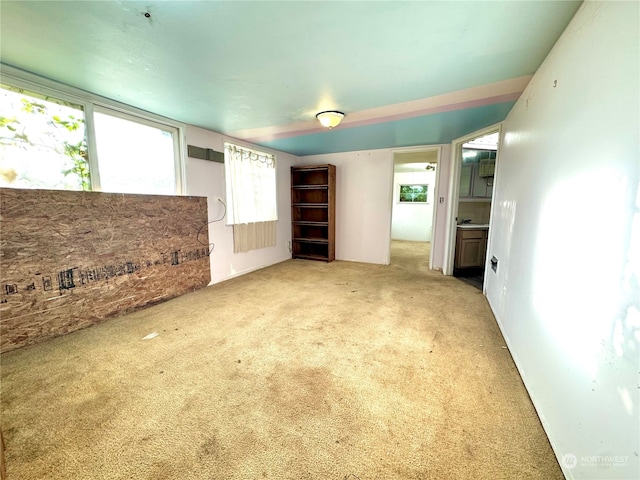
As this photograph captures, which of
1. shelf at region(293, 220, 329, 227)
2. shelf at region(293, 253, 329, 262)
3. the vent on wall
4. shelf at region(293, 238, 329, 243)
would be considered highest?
the vent on wall

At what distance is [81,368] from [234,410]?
128cm

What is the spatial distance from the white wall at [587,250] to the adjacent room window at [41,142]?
370cm

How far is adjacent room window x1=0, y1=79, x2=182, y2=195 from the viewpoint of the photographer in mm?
1974

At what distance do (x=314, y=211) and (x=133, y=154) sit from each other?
3.27m

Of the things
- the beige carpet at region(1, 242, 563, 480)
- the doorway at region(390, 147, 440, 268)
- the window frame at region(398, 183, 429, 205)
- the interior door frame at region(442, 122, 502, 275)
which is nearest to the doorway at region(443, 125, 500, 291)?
the interior door frame at region(442, 122, 502, 275)

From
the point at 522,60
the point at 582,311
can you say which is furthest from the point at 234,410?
the point at 522,60

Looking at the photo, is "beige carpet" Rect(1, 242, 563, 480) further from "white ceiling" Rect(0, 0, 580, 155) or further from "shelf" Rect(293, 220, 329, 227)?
"shelf" Rect(293, 220, 329, 227)

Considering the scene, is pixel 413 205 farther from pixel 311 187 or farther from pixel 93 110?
pixel 93 110

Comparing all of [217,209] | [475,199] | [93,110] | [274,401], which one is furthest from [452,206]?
[93,110]

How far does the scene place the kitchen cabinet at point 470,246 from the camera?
4.08 m

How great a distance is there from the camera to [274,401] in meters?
1.45

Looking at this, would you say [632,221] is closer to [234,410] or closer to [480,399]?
[480,399]

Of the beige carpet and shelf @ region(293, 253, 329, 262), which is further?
shelf @ region(293, 253, 329, 262)

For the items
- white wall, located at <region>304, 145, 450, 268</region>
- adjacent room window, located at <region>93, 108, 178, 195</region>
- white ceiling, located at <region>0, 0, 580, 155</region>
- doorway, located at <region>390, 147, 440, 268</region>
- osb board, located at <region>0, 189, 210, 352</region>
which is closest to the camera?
white ceiling, located at <region>0, 0, 580, 155</region>
